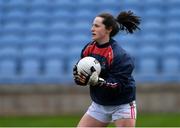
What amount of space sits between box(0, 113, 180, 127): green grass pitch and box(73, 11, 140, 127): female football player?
14.2 ft

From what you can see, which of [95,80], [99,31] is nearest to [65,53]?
[99,31]

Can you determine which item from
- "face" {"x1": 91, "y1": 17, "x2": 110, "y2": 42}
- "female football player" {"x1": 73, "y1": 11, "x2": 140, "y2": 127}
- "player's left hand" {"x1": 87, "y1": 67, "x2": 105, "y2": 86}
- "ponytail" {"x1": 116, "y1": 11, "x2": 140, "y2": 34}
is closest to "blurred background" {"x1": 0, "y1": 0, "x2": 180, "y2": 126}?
"ponytail" {"x1": 116, "y1": 11, "x2": 140, "y2": 34}

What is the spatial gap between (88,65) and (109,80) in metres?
0.29

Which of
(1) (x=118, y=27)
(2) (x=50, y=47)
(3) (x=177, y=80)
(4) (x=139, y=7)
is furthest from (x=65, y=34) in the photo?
(1) (x=118, y=27)

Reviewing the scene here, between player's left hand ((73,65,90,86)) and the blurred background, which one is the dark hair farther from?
the blurred background

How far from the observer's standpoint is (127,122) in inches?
274

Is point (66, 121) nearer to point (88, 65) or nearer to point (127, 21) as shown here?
point (127, 21)

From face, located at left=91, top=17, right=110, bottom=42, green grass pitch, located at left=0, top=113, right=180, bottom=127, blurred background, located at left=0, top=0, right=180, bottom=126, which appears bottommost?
green grass pitch, located at left=0, top=113, right=180, bottom=127

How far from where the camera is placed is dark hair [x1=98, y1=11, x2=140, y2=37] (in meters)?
7.18

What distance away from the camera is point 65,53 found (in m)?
15.3

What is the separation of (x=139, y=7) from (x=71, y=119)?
523cm

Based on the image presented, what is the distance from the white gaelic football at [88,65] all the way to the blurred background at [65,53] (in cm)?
477

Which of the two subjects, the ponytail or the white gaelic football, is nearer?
the white gaelic football

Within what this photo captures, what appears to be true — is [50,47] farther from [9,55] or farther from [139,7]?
[139,7]
